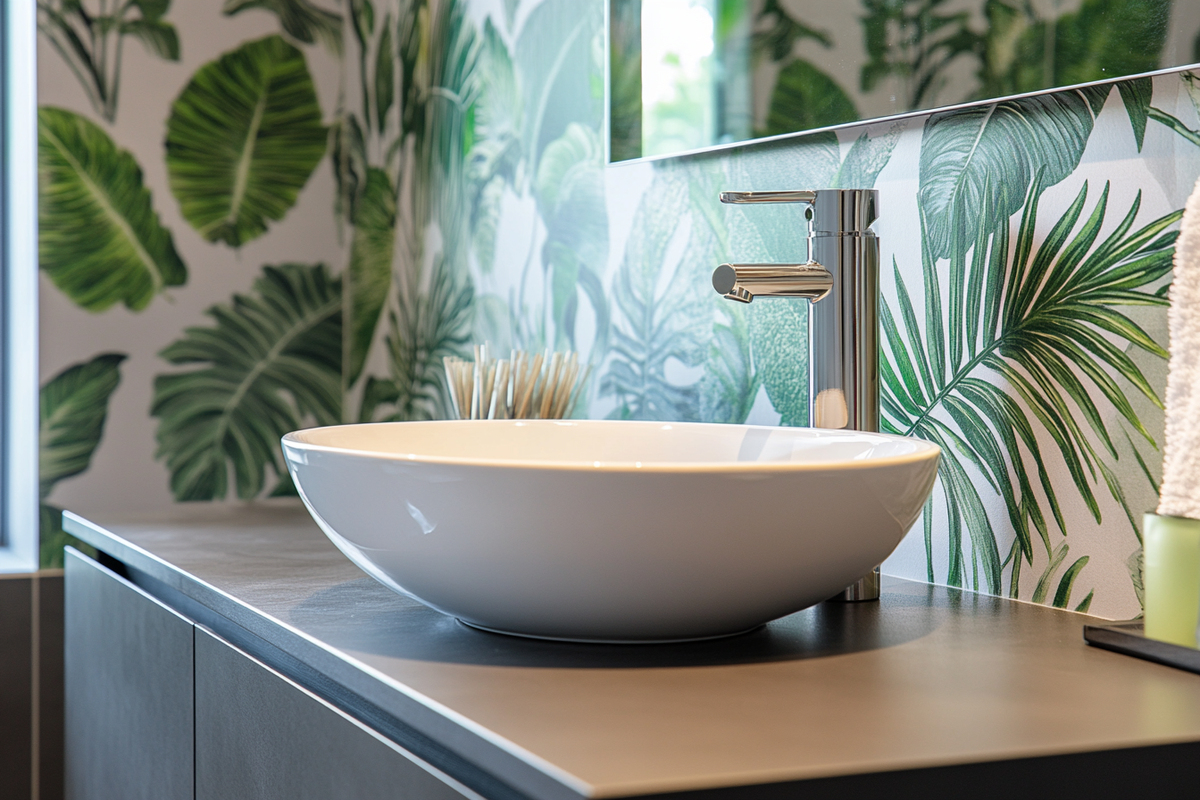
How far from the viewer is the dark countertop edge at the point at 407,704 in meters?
0.45

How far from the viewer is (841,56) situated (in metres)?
0.96

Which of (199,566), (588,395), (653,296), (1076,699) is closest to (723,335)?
(653,296)

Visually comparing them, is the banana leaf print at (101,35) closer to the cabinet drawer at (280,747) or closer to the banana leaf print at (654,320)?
the banana leaf print at (654,320)

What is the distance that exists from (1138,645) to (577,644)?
0.30 m

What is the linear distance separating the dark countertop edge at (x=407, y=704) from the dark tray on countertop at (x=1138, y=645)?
356 mm

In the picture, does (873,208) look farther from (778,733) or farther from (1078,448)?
(778,733)

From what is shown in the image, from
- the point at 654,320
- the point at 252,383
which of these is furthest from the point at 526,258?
the point at 252,383

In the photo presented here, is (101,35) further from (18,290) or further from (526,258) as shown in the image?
(526,258)

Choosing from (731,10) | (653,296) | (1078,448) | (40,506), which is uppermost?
(731,10)

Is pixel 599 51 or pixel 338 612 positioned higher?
pixel 599 51

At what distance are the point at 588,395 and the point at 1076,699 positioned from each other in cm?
85

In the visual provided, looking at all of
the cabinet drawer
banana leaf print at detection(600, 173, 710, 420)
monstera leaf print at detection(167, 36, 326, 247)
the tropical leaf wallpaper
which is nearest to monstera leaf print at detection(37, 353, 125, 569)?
the tropical leaf wallpaper

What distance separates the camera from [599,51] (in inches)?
51.9

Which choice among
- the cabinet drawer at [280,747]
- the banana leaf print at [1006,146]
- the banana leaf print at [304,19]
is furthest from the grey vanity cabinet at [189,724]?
the banana leaf print at [304,19]
